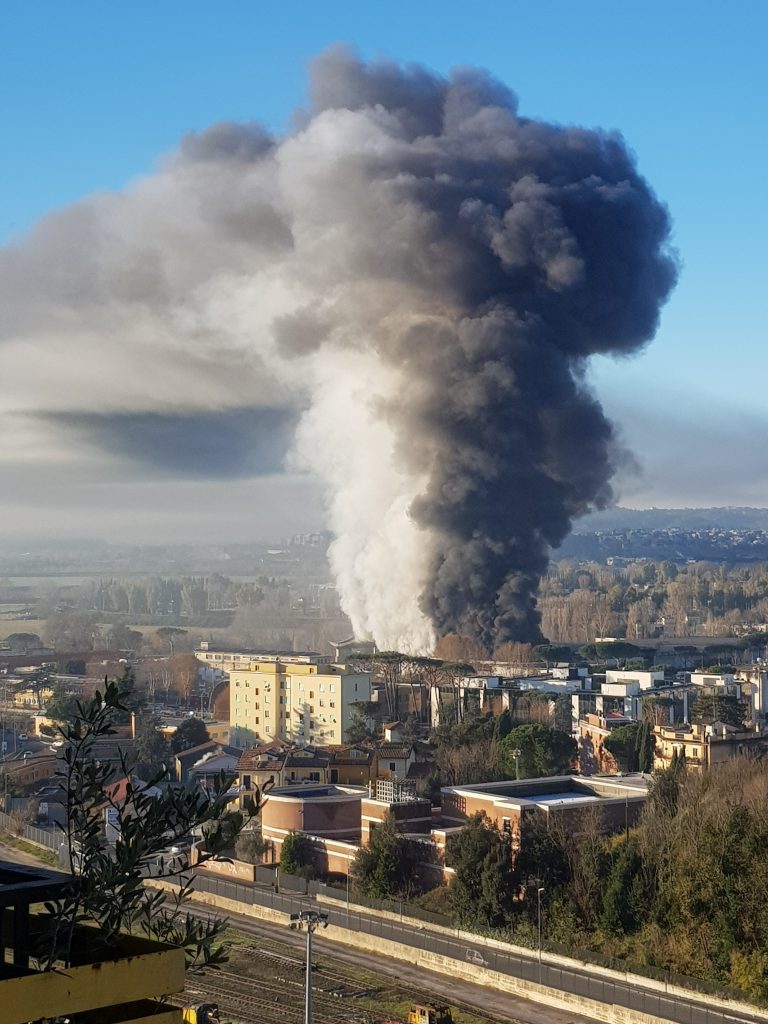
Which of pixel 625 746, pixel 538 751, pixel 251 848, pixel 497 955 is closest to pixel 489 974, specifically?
pixel 497 955

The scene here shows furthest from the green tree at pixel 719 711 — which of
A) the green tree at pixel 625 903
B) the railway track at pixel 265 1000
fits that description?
the railway track at pixel 265 1000

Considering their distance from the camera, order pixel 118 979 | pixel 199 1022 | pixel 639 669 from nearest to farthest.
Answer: pixel 118 979
pixel 199 1022
pixel 639 669

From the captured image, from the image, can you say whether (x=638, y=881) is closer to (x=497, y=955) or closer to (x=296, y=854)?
(x=497, y=955)

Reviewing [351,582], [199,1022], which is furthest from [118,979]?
[351,582]

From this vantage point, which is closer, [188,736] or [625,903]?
[625,903]

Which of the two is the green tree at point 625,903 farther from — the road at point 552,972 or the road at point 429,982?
the road at point 429,982

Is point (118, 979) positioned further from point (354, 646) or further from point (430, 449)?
point (354, 646)
